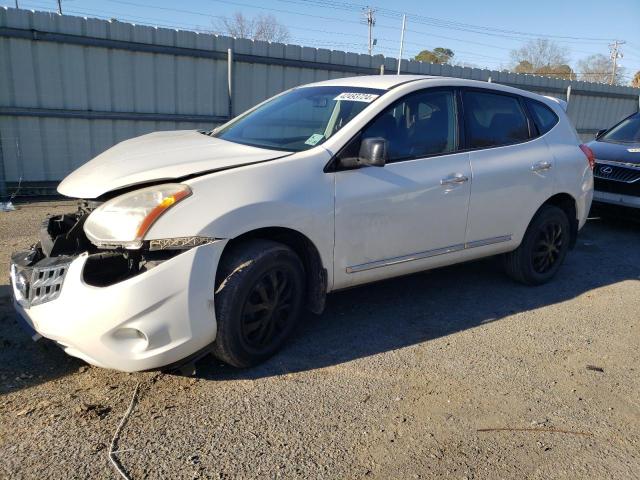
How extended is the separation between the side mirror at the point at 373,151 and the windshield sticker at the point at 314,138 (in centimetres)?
30

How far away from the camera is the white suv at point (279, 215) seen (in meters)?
2.97

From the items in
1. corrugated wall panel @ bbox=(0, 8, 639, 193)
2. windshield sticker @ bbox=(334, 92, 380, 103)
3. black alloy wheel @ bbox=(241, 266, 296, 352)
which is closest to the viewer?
black alloy wheel @ bbox=(241, 266, 296, 352)

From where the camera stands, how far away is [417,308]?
461 centimetres

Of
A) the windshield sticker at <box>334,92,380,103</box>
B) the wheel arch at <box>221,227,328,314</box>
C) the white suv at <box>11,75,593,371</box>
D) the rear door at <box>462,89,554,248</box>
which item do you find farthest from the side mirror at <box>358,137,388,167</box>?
the rear door at <box>462,89,554,248</box>

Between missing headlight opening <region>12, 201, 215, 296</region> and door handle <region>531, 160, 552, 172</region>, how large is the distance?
312cm

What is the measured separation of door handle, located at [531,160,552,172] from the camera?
484 centimetres

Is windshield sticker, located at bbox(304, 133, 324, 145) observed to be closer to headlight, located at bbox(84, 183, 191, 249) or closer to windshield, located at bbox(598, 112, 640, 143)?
headlight, located at bbox(84, 183, 191, 249)

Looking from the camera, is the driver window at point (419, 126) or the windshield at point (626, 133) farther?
the windshield at point (626, 133)

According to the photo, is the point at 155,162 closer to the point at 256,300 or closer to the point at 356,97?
the point at 256,300

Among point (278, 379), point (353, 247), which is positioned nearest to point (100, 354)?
point (278, 379)

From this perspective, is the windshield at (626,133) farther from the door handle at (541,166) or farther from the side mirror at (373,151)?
the side mirror at (373,151)

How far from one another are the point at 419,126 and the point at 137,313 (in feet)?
8.12

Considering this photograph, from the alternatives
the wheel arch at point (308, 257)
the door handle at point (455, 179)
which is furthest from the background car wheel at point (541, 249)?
the wheel arch at point (308, 257)

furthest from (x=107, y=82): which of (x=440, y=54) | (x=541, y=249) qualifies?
(x=440, y=54)
